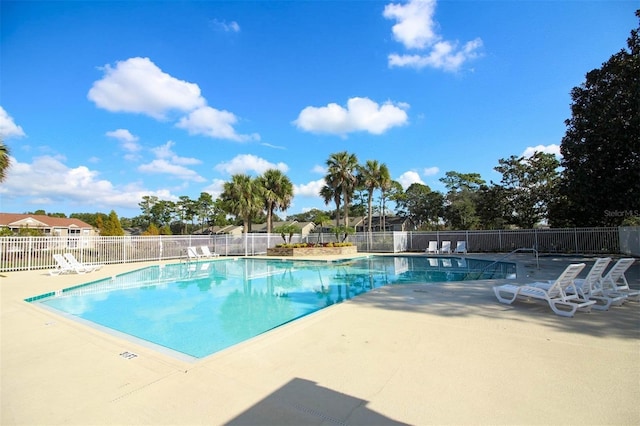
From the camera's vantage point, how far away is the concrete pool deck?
2.43 metres

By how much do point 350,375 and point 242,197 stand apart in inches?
951

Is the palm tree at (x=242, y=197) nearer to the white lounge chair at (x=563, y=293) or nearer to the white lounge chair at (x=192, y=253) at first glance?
the white lounge chair at (x=192, y=253)

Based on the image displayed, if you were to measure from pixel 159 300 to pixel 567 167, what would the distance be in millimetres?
19054

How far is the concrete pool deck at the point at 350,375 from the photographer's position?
2430mm

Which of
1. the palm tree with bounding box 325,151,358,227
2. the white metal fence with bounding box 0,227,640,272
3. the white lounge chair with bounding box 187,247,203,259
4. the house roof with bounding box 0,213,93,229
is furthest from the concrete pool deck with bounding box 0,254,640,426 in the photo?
the house roof with bounding box 0,213,93,229

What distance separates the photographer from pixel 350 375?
310 centimetres

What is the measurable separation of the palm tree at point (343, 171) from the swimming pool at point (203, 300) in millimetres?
14567

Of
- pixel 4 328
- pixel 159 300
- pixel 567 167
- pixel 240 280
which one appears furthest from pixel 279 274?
pixel 567 167

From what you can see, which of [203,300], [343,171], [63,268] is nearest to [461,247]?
[343,171]

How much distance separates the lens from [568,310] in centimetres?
554

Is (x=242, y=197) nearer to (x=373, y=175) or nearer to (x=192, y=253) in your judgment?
(x=192, y=253)

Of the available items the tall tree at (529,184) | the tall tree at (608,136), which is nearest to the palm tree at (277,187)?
the tall tree at (529,184)

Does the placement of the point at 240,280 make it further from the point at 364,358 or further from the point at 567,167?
the point at 567,167

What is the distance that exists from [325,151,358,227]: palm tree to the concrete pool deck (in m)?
23.4
